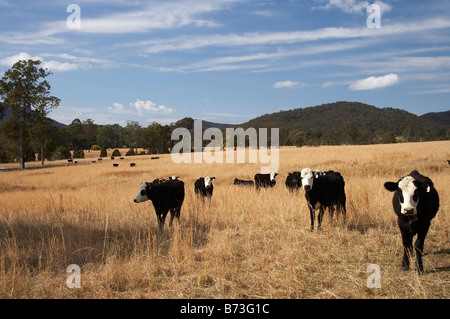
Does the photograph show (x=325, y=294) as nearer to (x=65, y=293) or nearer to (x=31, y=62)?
(x=65, y=293)

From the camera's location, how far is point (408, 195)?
489cm

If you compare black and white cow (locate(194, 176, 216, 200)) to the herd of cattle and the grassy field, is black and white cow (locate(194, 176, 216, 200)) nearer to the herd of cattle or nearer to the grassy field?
the herd of cattle

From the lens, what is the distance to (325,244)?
6.20 m

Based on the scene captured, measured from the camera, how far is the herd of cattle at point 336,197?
4941 mm

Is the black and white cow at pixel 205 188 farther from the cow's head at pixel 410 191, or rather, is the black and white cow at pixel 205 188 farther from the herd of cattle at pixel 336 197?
the cow's head at pixel 410 191

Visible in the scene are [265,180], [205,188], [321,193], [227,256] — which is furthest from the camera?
[265,180]

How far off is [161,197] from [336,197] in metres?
4.50

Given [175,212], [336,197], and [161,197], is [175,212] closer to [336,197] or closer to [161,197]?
[161,197]

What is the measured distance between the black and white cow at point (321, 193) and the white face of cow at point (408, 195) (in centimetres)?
255

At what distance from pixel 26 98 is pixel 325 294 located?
183 ft

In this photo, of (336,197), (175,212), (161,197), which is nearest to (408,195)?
(336,197)

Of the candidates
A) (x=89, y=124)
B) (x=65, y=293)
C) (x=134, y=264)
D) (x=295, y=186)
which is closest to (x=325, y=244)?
(x=134, y=264)
